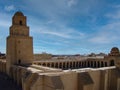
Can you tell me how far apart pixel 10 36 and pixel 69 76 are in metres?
14.0

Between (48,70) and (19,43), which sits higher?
(19,43)

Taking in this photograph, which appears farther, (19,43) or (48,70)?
(19,43)

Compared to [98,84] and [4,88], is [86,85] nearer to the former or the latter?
[98,84]

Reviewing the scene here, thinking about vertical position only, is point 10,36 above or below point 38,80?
above

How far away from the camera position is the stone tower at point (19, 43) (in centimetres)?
2305

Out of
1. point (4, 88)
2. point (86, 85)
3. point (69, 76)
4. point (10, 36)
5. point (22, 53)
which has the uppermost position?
point (10, 36)

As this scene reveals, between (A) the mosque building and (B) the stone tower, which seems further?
(B) the stone tower

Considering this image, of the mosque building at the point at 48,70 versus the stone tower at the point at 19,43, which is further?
the stone tower at the point at 19,43

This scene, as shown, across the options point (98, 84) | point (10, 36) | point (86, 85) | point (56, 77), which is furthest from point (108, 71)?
point (10, 36)

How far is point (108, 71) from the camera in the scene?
17469 millimetres

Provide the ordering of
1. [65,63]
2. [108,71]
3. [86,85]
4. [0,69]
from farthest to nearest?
1. [65,63]
2. [0,69]
3. [108,71]
4. [86,85]

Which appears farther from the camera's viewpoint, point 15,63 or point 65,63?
point 65,63

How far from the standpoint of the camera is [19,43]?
23203mm

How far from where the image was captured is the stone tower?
75.6 ft
